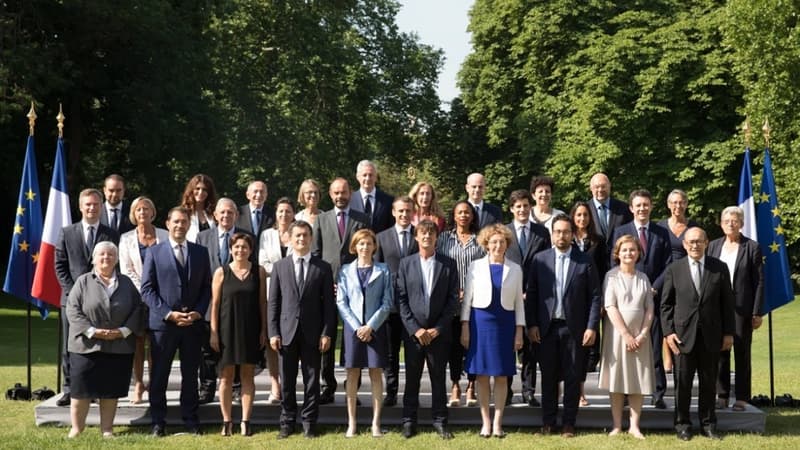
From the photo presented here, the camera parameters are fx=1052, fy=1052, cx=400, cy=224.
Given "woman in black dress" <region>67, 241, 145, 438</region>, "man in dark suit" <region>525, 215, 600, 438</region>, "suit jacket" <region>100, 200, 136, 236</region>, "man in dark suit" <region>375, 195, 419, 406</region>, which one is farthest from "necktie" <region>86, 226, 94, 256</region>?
"man in dark suit" <region>525, 215, 600, 438</region>

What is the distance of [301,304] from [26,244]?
4.38m

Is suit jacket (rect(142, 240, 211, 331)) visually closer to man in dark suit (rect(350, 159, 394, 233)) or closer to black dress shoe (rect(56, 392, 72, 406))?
black dress shoe (rect(56, 392, 72, 406))

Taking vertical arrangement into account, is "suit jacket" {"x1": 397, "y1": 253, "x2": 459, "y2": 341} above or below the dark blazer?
below

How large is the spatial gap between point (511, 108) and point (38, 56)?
1706cm

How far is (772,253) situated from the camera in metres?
11.9

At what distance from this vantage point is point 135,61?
1132 inches

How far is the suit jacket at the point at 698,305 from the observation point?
9.49 metres

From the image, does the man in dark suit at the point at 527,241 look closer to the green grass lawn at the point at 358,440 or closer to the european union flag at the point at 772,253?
the green grass lawn at the point at 358,440

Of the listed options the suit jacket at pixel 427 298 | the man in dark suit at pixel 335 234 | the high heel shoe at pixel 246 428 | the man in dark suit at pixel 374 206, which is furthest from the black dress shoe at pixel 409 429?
the man in dark suit at pixel 374 206

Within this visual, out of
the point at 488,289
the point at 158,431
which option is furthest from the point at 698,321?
the point at 158,431

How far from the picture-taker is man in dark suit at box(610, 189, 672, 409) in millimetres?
10195

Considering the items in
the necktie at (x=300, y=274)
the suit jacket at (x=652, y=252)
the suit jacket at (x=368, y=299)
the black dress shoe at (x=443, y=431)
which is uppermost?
the suit jacket at (x=652, y=252)

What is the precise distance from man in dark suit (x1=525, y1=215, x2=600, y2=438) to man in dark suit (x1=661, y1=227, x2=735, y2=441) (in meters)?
0.73

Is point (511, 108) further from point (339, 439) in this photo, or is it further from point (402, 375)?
point (339, 439)
